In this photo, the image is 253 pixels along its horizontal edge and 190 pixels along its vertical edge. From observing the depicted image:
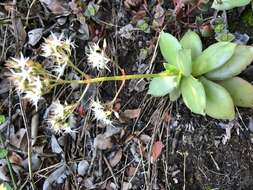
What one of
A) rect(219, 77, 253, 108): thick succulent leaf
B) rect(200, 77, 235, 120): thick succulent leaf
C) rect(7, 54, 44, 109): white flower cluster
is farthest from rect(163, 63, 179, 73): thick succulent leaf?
rect(7, 54, 44, 109): white flower cluster

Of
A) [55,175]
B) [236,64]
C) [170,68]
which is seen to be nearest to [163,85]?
[170,68]

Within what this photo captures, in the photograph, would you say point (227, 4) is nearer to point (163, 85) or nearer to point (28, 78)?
point (163, 85)

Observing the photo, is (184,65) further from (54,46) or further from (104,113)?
(54,46)

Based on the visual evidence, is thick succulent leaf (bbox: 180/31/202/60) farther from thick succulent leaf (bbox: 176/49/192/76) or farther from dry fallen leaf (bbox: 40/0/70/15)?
dry fallen leaf (bbox: 40/0/70/15)

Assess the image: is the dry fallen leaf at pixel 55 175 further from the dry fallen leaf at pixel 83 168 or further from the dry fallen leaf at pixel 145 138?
the dry fallen leaf at pixel 145 138

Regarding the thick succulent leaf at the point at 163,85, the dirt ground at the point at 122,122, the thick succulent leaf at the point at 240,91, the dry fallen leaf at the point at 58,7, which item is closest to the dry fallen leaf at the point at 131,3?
the dirt ground at the point at 122,122

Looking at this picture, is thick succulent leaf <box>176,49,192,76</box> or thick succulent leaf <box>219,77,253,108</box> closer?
thick succulent leaf <box>176,49,192,76</box>
